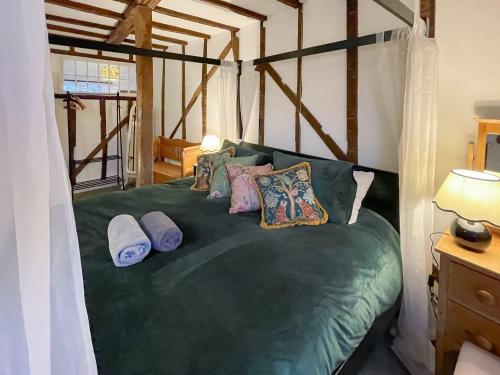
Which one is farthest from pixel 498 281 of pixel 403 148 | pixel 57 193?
pixel 57 193

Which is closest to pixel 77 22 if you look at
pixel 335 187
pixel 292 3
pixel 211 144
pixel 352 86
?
pixel 211 144

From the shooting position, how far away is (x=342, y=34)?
2.54 metres

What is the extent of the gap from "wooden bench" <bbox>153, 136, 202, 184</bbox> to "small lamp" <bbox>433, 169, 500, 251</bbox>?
116 inches

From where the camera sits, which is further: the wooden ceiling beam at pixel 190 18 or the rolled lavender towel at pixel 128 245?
the wooden ceiling beam at pixel 190 18

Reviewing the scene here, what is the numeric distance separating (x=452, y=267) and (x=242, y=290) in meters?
1.05

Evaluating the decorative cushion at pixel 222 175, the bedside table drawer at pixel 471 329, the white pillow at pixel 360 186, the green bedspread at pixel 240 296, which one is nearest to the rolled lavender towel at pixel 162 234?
the green bedspread at pixel 240 296

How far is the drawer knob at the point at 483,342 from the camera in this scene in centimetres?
130

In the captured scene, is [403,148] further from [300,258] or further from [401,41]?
[300,258]

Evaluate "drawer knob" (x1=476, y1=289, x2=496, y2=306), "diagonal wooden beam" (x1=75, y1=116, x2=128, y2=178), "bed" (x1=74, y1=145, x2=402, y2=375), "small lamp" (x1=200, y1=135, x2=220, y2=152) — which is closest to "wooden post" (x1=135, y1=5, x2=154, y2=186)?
"small lamp" (x1=200, y1=135, x2=220, y2=152)

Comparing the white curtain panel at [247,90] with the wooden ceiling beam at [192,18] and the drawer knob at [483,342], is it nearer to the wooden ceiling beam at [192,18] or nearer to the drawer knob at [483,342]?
the wooden ceiling beam at [192,18]

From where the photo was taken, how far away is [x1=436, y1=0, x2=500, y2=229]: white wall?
1642 millimetres

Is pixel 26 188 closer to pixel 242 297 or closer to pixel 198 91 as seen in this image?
pixel 242 297

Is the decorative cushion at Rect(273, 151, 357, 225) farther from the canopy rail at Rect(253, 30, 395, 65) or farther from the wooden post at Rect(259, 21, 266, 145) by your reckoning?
the wooden post at Rect(259, 21, 266, 145)

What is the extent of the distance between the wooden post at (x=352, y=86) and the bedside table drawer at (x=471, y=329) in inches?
56.0
